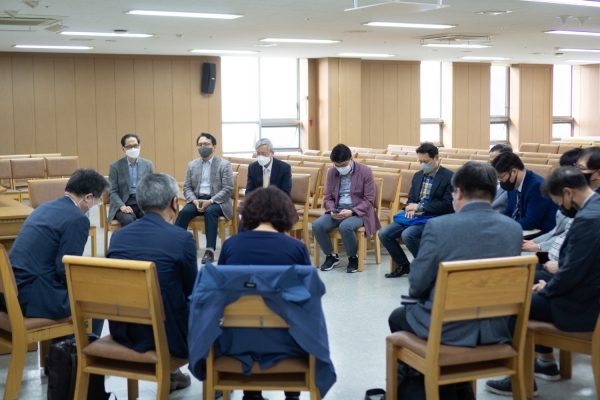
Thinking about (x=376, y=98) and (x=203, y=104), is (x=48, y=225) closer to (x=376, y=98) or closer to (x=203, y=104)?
(x=203, y=104)

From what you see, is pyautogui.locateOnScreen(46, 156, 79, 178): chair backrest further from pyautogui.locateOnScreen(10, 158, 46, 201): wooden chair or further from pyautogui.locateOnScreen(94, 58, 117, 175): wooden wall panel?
pyautogui.locateOnScreen(94, 58, 117, 175): wooden wall panel

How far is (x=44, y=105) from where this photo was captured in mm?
14633

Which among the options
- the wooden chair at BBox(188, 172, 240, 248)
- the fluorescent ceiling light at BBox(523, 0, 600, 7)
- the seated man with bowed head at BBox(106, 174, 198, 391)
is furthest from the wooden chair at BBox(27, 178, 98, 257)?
the fluorescent ceiling light at BBox(523, 0, 600, 7)

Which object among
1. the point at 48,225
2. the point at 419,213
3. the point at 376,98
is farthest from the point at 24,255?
the point at 376,98

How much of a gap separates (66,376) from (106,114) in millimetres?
12298

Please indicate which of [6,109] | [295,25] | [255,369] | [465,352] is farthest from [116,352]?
[6,109]

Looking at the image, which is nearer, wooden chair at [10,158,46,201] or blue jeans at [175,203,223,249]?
blue jeans at [175,203,223,249]

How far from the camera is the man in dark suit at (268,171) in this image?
7.51 meters

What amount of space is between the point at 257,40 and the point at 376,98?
6.18 m

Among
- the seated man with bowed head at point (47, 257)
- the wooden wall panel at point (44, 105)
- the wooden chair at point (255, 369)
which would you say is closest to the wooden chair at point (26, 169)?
the wooden wall panel at point (44, 105)

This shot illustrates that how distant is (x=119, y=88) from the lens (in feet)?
49.9

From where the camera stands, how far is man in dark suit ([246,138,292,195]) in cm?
751

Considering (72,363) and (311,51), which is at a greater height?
(311,51)

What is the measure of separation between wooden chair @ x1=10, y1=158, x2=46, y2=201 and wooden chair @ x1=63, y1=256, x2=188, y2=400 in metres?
7.53
